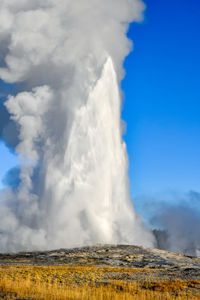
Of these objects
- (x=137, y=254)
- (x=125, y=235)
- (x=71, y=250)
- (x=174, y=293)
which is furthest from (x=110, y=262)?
(x=174, y=293)

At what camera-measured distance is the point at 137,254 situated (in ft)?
260

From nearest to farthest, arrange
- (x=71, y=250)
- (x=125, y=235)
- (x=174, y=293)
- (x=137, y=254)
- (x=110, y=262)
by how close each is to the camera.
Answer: (x=174, y=293)
(x=110, y=262)
(x=137, y=254)
(x=71, y=250)
(x=125, y=235)

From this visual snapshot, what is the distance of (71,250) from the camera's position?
86125mm

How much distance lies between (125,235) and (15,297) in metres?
90.1

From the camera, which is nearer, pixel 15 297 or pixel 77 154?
pixel 15 297

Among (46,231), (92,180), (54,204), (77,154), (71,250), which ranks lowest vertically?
(71,250)

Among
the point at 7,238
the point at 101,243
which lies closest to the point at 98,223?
the point at 101,243

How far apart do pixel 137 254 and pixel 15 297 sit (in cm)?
6506

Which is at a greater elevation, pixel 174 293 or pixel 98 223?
pixel 98 223

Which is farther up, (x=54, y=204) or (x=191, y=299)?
(x=54, y=204)

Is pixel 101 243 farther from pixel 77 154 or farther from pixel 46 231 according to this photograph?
pixel 77 154

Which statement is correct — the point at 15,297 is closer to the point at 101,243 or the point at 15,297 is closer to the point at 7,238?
the point at 101,243

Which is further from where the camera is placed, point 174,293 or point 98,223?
point 98,223

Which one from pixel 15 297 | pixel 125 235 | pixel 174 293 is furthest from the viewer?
pixel 125 235
